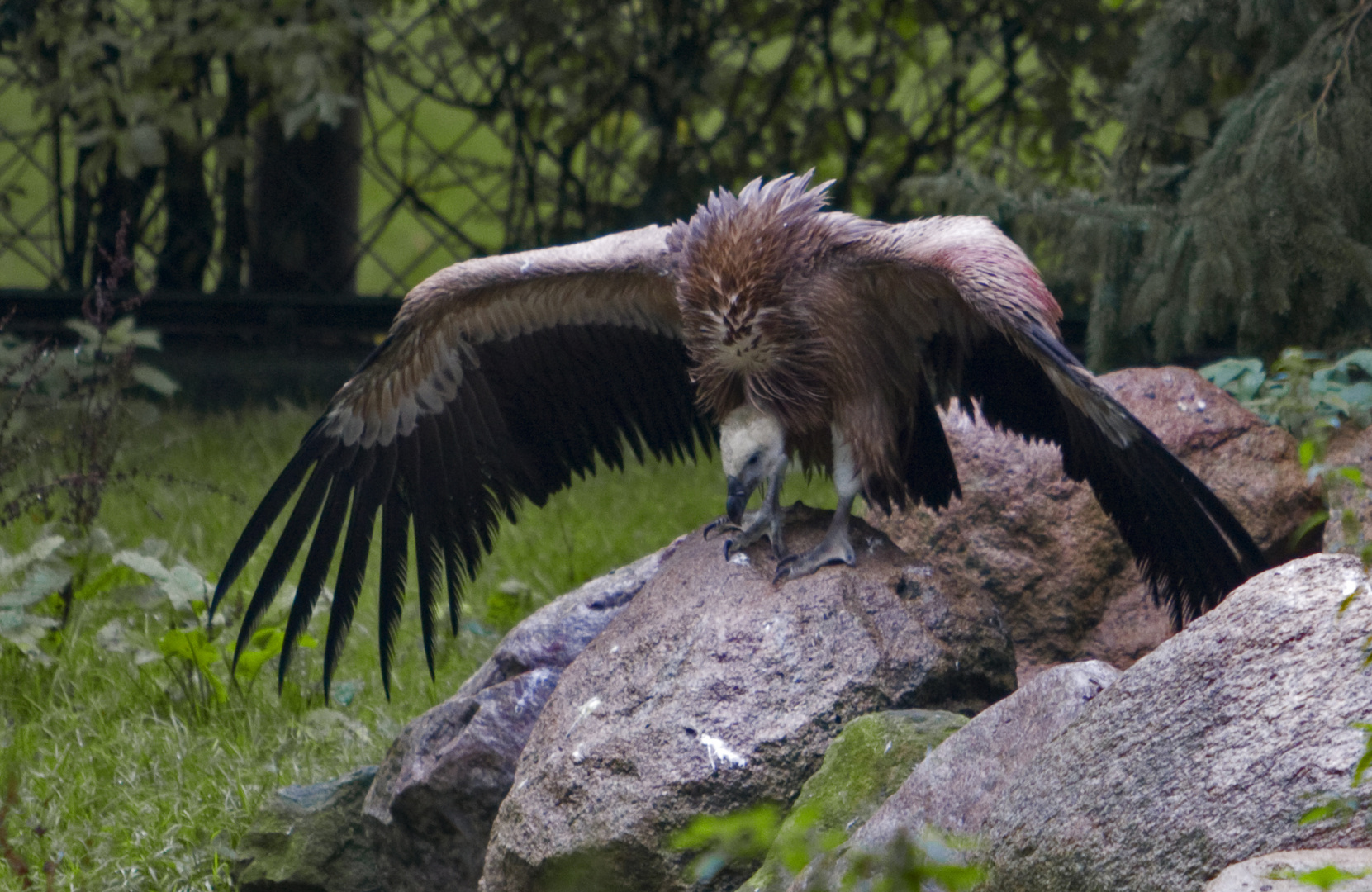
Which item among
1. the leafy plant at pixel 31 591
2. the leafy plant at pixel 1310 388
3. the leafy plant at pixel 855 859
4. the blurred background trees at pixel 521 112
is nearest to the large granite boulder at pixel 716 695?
the leafy plant at pixel 1310 388

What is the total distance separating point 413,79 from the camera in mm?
6277

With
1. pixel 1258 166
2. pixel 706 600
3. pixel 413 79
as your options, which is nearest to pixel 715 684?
pixel 706 600

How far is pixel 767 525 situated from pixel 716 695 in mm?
498

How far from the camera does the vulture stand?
7.74ft

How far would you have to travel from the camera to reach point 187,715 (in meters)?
3.20

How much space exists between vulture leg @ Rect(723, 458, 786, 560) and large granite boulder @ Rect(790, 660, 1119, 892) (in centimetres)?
73

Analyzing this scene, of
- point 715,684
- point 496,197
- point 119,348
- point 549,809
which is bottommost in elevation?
point 549,809

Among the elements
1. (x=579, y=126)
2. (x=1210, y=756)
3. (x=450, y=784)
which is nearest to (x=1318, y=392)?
(x=1210, y=756)

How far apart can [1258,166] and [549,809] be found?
2446mm

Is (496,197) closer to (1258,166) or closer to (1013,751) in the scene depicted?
(1258,166)

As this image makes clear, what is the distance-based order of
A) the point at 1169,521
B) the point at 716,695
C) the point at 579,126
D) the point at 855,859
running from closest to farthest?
1. the point at 855,859
2. the point at 716,695
3. the point at 1169,521
4. the point at 579,126

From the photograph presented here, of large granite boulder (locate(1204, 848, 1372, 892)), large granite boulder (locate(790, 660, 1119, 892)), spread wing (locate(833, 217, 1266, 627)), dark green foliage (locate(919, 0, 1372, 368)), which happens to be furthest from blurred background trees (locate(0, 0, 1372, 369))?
large granite boulder (locate(1204, 848, 1372, 892))

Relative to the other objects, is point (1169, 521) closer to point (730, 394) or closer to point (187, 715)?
point (730, 394)

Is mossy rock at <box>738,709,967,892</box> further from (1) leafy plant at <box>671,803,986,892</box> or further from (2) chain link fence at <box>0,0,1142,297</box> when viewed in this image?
(2) chain link fence at <box>0,0,1142,297</box>
